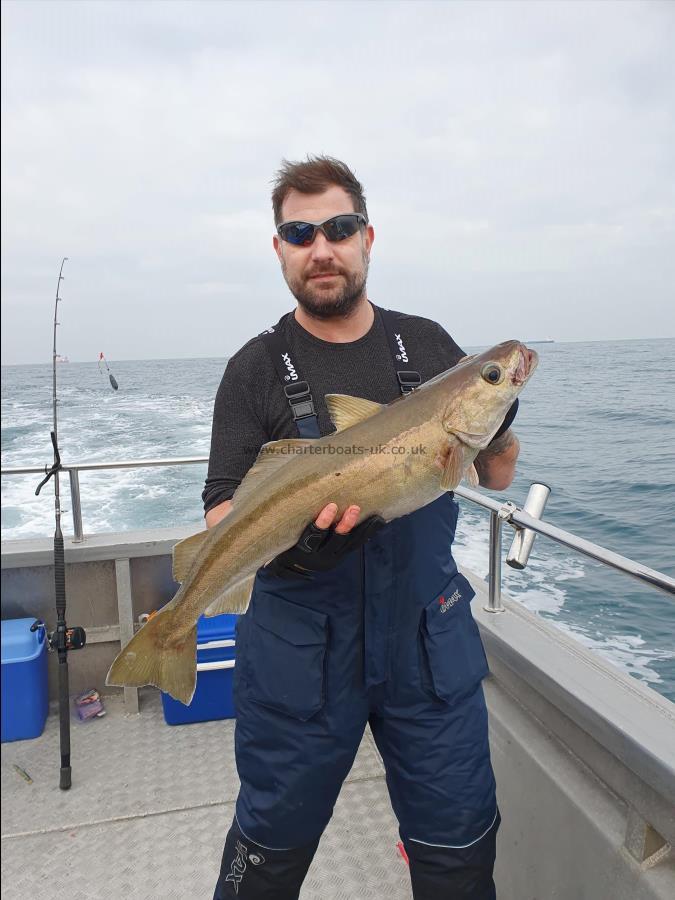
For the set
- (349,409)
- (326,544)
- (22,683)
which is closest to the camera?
(326,544)

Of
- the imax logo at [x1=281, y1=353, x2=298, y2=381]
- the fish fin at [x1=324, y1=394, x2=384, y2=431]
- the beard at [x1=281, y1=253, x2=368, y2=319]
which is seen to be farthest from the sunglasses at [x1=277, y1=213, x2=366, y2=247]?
the fish fin at [x1=324, y1=394, x2=384, y2=431]

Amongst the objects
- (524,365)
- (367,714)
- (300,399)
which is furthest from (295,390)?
(367,714)

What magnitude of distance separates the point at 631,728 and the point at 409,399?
4.27 ft

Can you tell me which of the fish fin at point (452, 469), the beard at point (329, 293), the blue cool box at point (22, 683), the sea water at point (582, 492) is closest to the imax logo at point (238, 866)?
the fish fin at point (452, 469)

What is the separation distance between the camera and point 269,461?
Answer: 6.85ft

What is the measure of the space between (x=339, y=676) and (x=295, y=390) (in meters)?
1.01

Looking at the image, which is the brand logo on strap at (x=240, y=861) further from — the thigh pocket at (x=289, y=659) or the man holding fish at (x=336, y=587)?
the thigh pocket at (x=289, y=659)

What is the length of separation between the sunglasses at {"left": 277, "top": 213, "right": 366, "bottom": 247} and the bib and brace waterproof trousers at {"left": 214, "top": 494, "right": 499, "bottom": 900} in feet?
3.62

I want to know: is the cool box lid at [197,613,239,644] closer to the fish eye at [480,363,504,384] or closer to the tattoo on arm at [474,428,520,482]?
the tattoo on arm at [474,428,520,482]

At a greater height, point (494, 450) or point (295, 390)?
point (295, 390)

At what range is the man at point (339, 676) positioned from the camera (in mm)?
2133

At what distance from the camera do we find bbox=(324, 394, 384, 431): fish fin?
2.07 m

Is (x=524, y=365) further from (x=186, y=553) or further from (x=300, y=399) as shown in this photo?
(x=186, y=553)

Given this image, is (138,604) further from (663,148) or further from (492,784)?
(663,148)
